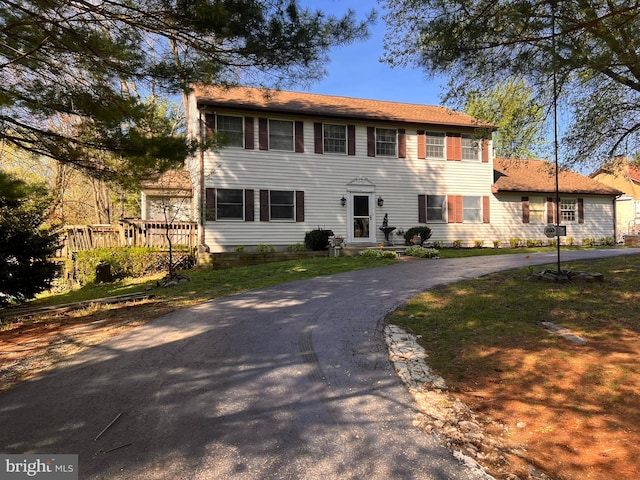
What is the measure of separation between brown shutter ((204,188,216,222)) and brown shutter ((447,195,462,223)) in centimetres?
1075

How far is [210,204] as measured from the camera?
15.1 metres

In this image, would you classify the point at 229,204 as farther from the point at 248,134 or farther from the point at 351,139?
the point at 351,139

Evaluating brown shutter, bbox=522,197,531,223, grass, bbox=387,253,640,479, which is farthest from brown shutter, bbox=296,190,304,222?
brown shutter, bbox=522,197,531,223

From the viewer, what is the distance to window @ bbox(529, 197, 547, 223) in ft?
64.9

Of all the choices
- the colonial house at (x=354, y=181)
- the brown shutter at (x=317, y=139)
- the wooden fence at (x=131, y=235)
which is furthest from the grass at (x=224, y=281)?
the brown shutter at (x=317, y=139)

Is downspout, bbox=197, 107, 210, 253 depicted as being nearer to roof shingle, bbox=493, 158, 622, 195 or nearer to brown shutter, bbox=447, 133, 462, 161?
brown shutter, bbox=447, 133, 462, 161

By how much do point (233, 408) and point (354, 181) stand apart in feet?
47.6

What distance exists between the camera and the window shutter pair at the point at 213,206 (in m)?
14.9

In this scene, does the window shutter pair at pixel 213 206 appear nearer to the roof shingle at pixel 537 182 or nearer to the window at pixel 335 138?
the window at pixel 335 138

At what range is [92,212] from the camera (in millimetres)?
28453

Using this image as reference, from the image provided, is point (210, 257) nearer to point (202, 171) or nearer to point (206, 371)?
point (202, 171)

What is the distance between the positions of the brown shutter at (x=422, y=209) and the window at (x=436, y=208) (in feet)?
1.02

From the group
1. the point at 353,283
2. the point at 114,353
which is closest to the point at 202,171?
the point at 353,283

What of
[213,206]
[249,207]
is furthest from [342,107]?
[213,206]
